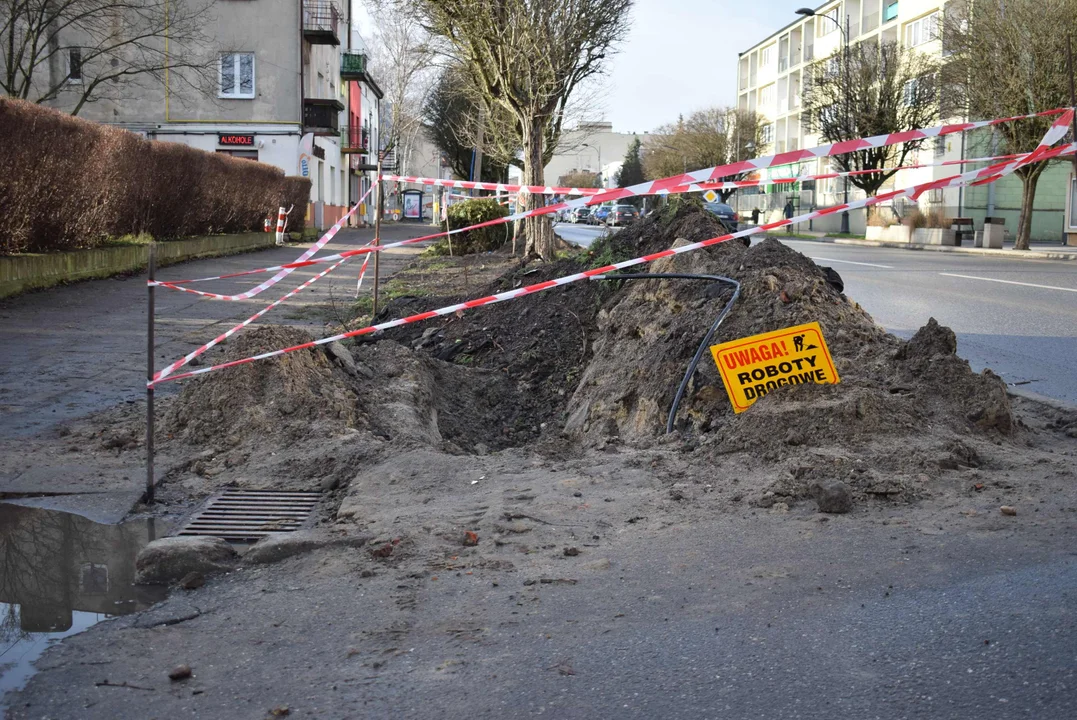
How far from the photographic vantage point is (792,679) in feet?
9.41

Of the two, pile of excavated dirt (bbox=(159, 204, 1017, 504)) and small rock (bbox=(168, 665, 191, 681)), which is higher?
pile of excavated dirt (bbox=(159, 204, 1017, 504))

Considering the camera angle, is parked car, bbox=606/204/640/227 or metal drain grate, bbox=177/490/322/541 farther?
parked car, bbox=606/204/640/227

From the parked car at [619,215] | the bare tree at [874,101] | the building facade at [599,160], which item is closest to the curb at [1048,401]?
the bare tree at [874,101]

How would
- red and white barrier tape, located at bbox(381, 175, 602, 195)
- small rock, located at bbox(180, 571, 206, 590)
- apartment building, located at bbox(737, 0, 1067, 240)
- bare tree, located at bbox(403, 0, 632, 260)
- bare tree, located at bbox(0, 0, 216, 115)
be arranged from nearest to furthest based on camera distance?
small rock, located at bbox(180, 571, 206, 590) < red and white barrier tape, located at bbox(381, 175, 602, 195) < bare tree, located at bbox(403, 0, 632, 260) < bare tree, located at bbox(0, 0, 216, 115) < apartment building, located at bbox(737, 0, 1067, 240)

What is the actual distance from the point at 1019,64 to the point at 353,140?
41.2m

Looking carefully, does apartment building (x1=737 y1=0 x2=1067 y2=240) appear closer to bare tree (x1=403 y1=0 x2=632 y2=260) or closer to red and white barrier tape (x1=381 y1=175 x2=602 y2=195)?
bare tree (x1=403 y1=0 x2=632 y2=260)

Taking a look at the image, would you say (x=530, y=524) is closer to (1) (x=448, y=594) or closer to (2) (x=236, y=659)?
(1) (x=448, y=594)

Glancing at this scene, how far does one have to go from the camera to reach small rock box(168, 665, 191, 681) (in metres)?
2.97

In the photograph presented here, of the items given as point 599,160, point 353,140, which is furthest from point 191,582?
point 599,160

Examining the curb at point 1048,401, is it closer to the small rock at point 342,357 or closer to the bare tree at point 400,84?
the small rock at point 342,357

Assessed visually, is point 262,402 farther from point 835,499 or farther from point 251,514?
point 835,499

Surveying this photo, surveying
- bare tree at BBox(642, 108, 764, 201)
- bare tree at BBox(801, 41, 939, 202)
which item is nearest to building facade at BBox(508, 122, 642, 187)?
→ bare tree at BBox(642, 108, 764, 201)

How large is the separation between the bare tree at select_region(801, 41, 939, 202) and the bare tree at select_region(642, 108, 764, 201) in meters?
19.8

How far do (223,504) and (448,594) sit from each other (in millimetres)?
1717
